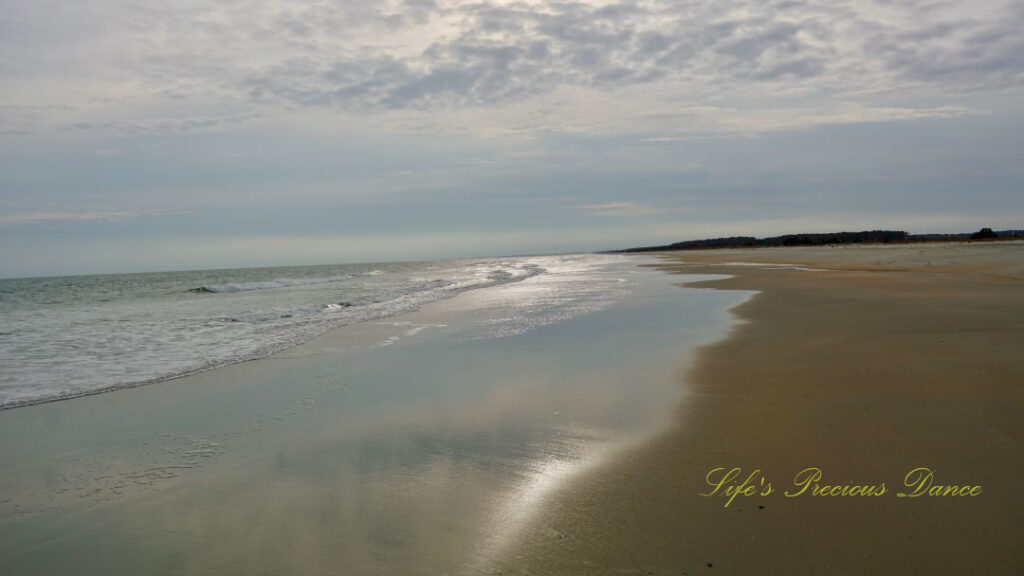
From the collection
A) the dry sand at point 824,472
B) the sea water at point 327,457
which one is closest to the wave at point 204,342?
the sea water at point 327,457

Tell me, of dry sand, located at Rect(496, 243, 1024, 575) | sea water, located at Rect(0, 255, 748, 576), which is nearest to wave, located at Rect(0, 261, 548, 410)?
sea water, located at Rect(0, 255, 748, 576)

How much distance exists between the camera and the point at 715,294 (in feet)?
63.2

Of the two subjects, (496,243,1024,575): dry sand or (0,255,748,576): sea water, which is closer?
(496,243,1024,575): dry sand

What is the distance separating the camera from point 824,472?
4.14 metres

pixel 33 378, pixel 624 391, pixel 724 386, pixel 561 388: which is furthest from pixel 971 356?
pixel 33 378

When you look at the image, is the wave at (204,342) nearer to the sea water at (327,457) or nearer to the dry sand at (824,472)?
the sea water at (327,457)

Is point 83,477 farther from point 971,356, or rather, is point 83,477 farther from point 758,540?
point 971,356

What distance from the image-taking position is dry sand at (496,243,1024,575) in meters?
3.08

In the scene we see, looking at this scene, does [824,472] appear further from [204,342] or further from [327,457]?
[204,342]

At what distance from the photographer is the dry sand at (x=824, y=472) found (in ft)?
10.1

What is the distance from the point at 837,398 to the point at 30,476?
7.30 metres

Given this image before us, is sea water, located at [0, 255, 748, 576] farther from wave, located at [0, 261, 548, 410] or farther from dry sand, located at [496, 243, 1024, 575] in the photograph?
wave, located at [0, 261, 548, 410]

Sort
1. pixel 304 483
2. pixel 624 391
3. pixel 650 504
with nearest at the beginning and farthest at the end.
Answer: pixel 650 504 < pixel 304 483 < pixel 624 391

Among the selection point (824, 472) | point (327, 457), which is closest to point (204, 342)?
point (327, 457)
